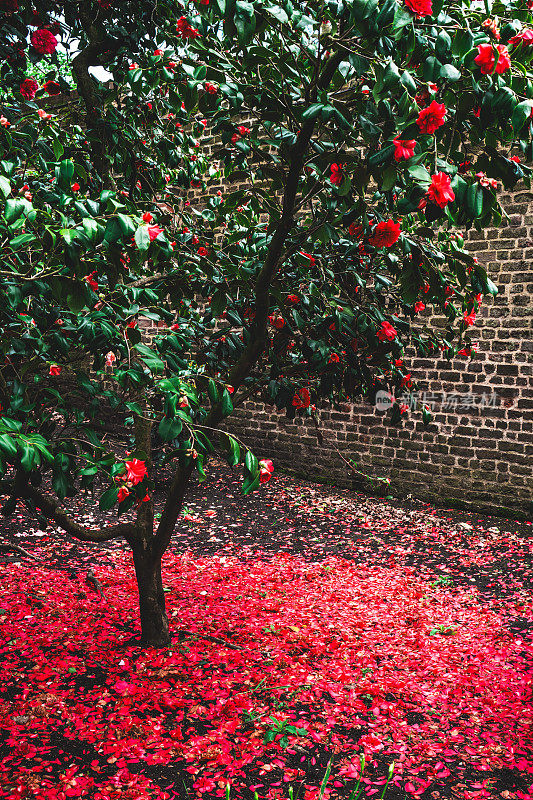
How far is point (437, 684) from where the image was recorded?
3.05 meters

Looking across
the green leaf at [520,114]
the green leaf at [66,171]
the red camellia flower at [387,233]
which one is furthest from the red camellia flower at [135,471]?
the green leaf at [520,114]

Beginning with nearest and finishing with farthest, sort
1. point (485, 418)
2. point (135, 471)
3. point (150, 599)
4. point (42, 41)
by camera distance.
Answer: point (135, 471)
point (42, 41)
point (150, 599)
point (485, 418)

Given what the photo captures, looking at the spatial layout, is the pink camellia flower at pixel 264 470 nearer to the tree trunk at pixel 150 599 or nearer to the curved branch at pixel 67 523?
the curved branch at pixel 67 523

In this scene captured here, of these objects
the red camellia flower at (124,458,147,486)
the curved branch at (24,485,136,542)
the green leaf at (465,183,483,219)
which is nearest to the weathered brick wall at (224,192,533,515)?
the curved branch at (24,485,136,542)

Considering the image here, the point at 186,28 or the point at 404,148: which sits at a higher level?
the point at 186,28

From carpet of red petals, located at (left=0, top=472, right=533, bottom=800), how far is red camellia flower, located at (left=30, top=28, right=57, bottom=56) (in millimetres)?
2888

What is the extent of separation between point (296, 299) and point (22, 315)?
1.31 metres

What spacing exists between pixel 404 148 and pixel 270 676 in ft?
8.51

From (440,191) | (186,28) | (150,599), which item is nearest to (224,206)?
(186,28)

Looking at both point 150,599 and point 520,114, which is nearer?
point 520,114

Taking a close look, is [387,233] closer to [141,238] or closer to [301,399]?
[141,238]

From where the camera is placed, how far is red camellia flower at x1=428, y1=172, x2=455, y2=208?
54.3 inches

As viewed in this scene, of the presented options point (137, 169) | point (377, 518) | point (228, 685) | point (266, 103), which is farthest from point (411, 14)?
point (377, 518)

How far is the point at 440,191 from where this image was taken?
1.38m
